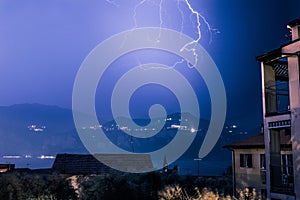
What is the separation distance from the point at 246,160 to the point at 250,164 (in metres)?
0.41

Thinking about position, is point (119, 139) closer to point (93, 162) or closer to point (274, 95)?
point (93, 162)

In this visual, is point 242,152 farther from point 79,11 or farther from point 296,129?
point 79,11

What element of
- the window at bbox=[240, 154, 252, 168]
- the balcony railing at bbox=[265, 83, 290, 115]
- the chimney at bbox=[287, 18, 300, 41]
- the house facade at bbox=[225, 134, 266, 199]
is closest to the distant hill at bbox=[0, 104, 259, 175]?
the house facade at bbox=[225, 134, 266, 199]

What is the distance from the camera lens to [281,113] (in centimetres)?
1544

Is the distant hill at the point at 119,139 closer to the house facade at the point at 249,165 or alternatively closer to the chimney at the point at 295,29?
the house facade at the point at 249,165

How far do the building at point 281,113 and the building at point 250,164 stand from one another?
4089 millimetres

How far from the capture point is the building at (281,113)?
48.0 ft

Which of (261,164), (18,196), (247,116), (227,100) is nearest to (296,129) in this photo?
(261,164)

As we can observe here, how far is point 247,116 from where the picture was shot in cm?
11112

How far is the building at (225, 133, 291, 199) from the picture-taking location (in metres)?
21.4

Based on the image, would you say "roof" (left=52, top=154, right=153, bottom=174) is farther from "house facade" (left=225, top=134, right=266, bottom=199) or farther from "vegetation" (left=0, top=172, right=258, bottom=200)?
"vegetation" (left=0, top=172, right=258, bottom=200)

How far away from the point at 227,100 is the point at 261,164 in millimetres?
100714

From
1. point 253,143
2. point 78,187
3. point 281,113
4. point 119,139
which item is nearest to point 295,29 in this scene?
point 281,113

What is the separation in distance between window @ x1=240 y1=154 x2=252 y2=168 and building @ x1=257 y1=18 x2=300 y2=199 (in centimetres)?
515
